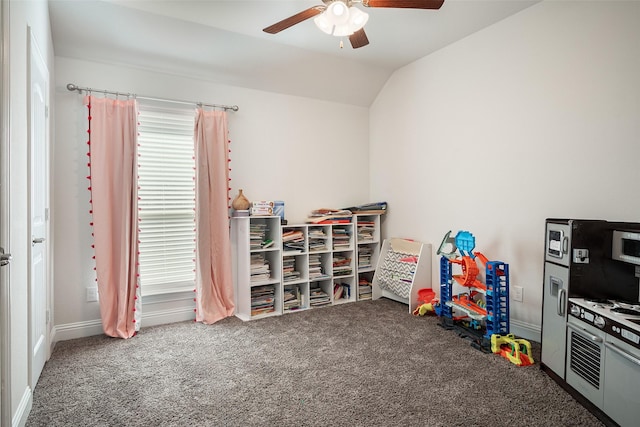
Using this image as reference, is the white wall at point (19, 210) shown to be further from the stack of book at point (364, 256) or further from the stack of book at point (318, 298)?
the stack of book at point (364, 256)

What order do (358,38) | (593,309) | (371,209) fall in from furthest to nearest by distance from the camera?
(371,209) < (358,38) < (593,309)

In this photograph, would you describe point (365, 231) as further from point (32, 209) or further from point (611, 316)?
point (32, 209)

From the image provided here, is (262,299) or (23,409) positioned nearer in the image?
(23,409)

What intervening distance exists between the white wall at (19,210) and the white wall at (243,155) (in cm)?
110

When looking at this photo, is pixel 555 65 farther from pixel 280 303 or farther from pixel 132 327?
pixel 132 327

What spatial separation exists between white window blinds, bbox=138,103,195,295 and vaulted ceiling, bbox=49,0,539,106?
506 millimetres

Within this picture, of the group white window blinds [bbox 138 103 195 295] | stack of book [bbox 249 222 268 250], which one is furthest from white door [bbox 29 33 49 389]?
stack of book [bbox 249 222 268 250]

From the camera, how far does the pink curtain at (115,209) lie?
293cm

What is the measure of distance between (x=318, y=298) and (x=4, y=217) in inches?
111

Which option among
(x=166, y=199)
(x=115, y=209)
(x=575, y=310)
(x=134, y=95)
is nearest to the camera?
(x=575, y=310)

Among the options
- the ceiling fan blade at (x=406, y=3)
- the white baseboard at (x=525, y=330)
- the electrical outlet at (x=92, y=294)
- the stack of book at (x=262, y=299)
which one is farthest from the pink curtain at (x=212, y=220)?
the white baseboard at (x=525, y=330)

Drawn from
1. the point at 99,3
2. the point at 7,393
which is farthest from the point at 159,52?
the point at 7,393

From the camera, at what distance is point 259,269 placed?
11.6 feet

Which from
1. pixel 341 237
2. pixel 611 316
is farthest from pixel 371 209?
pixel 611 316
